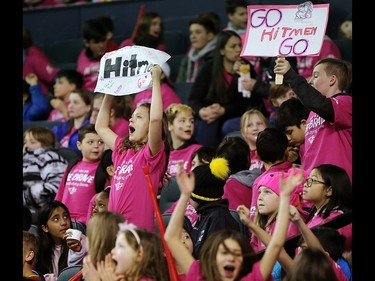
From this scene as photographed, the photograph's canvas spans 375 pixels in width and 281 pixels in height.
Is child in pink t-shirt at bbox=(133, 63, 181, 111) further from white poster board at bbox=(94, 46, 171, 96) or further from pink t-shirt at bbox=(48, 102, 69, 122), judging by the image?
white poster board at bbox=(94, 46, 171, 96)

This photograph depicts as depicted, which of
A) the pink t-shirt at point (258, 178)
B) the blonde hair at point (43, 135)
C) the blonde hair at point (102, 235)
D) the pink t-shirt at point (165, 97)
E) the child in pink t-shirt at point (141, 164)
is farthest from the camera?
the pink t-shirt at point (165, 97)

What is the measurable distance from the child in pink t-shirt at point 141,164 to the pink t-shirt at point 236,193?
904mm

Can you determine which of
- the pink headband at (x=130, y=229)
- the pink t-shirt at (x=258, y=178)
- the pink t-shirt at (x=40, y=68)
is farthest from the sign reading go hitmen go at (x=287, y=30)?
the pink t-shirt at (x=40, y=68)

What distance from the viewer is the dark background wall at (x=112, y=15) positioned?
39.5 ft

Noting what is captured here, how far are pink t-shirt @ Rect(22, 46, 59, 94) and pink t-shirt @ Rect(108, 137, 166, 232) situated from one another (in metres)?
5.50

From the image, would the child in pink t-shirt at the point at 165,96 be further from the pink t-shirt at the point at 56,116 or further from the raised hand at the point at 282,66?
the raised hand at the point at 282,66

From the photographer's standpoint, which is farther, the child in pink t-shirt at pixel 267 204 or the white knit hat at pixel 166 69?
the white knit hat at pixel 166 69

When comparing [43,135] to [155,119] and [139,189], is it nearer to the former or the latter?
[139,189]

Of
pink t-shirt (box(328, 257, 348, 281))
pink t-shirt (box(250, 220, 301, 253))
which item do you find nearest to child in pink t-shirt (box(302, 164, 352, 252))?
pink t-shirt (box(250, 220, 301, 253))

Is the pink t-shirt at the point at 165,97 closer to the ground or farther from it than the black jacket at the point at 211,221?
farther from it

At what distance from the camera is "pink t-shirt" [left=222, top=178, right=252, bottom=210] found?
25.2ft

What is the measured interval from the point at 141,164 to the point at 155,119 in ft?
1.18
